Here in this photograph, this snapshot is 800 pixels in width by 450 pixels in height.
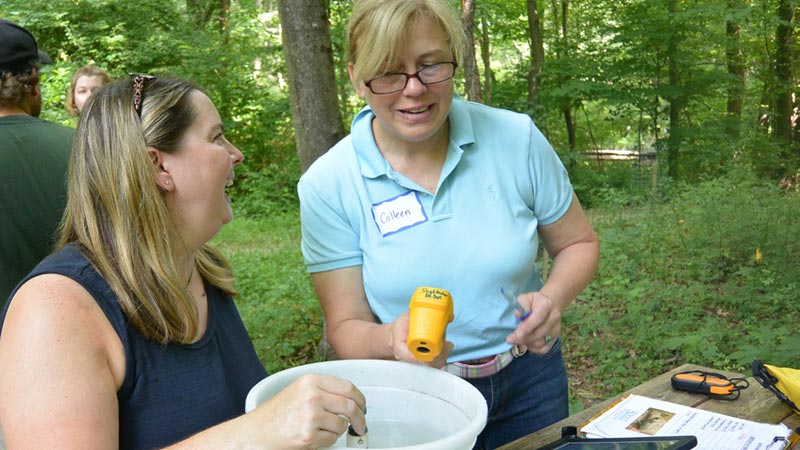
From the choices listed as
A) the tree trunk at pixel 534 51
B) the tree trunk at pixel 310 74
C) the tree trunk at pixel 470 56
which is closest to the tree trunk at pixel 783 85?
the tree trunk at pixel 534 51

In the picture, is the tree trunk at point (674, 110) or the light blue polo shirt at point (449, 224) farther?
the tree trunk at point (674, 110)

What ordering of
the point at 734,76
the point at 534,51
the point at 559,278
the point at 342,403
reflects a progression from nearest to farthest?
1. the point at 342,403
2. the point at 559,278
3. the point at 734,76
4. the point at 534,51

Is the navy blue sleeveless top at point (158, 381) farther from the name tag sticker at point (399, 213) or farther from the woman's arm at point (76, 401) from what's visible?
the name tag sticker at point (399, 213)

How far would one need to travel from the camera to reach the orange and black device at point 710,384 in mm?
1856

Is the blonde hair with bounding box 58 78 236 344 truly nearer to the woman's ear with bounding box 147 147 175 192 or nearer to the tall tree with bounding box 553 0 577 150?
the woman's ear with bounding box 147 147 175 192

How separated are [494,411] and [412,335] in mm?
599

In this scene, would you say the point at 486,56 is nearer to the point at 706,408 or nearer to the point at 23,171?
the point at 23,171

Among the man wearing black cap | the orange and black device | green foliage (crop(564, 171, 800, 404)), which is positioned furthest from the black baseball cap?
green foliage (crop(564, 171, 800, 404))

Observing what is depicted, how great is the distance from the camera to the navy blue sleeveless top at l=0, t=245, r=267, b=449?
4.21ft

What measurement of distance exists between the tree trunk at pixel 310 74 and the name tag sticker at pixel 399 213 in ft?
6.88

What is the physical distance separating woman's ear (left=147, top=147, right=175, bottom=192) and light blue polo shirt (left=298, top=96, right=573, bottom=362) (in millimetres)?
417

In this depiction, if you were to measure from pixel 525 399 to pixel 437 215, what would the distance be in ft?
1.90

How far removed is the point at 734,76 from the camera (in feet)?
33.1

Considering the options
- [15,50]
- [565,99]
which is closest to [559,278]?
[15,50]
